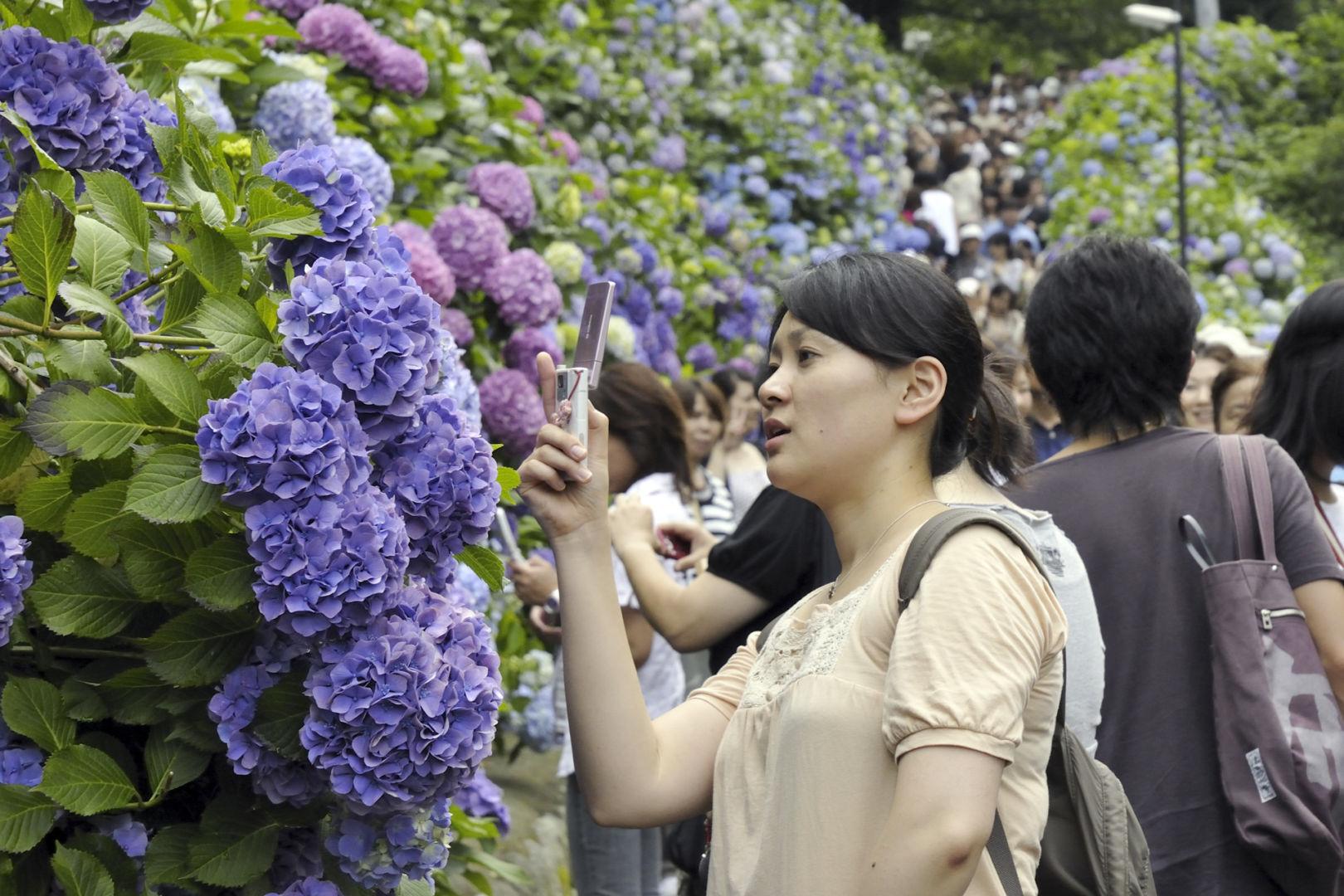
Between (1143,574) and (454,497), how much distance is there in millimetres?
1348

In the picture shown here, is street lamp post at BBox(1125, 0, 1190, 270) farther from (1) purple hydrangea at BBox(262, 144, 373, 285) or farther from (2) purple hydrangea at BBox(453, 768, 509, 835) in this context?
(1) purple hydrangea at BBox(262, 144, 373, 285)

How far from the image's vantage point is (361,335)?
1483mm

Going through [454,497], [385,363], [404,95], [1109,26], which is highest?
[385,363]

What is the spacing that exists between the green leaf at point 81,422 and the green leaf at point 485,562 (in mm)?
388

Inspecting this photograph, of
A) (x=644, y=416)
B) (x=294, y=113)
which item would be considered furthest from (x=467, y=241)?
(x=294, y=113)

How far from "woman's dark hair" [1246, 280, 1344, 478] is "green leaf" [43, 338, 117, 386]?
7.19 feet

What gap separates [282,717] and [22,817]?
278 mm

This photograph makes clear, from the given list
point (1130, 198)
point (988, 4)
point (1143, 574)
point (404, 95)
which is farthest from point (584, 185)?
point (988, 4)

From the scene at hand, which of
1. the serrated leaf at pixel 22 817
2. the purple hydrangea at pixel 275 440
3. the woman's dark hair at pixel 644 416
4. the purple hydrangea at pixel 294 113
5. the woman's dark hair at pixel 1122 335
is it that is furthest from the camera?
the woman's dark hair at pixel 644 416

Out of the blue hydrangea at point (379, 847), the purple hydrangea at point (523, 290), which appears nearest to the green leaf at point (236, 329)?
the blue hydrangea at point (379, 847)

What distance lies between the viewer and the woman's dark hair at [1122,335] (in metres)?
2.59

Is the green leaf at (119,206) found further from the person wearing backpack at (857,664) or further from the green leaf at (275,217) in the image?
the person wearing backpack at (857,664)

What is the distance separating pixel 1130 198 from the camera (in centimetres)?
1265

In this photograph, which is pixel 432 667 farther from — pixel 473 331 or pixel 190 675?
pixel 473 331
